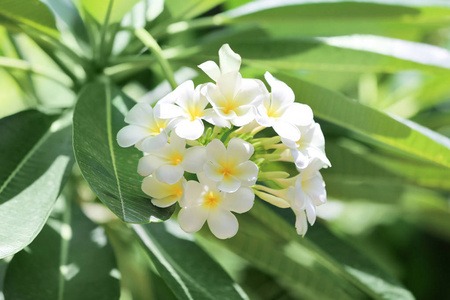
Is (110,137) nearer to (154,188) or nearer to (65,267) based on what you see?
(154,188)

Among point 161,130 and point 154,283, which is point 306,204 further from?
point 154,283

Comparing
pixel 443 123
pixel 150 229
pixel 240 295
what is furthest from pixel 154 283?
pixel 443 123

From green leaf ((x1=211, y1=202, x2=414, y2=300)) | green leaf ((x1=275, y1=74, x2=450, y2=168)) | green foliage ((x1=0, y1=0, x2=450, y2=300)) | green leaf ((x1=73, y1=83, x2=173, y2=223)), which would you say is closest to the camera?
green leaf ((x1=73, y1=83, x2=173, y2=223))

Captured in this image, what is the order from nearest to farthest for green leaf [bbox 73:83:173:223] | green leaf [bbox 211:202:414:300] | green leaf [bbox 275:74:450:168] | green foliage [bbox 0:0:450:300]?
green leaf [bbox 73:83:173:223]
green foliage [bbox 0:0:450:300]
green leaf [bbox 275:74:450:168]
green leaf [bbox 211:202:414:300]

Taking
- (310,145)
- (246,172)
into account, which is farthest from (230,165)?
(310,145)

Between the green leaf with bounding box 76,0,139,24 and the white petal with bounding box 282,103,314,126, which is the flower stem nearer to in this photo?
the green leaf with bounding box 76,0,139,24

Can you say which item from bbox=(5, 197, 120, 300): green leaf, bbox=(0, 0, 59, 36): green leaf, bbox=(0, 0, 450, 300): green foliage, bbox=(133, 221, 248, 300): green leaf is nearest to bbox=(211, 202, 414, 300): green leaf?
bbox=(0, 0, 450, 300): green foliage

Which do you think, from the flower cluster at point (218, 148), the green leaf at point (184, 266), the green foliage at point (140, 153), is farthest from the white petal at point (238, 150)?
the green leaf at point (184, 266)

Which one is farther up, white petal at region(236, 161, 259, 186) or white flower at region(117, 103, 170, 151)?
white flower at region(117, 103, 170, 151)
